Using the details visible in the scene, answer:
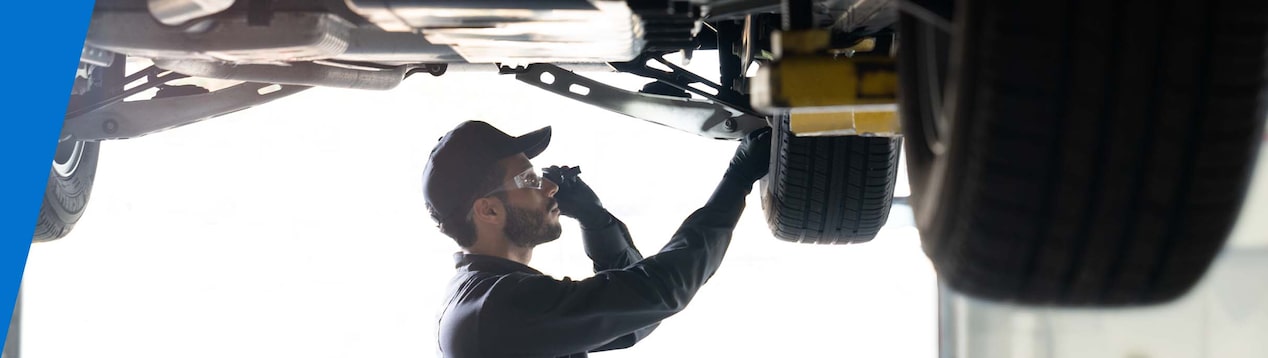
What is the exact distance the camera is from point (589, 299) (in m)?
1.47

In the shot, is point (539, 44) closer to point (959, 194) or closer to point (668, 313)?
point (668, 313)

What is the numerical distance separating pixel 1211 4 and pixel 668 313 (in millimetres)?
1031

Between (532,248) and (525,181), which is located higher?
(525,181)

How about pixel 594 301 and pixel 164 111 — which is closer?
pixel 594 301

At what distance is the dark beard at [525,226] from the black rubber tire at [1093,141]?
1.14 meters

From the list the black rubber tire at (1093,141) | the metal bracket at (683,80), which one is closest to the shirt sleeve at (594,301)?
the metal bracket at (683,80)

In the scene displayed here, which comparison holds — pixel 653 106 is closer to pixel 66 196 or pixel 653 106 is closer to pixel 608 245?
pixel 608 245

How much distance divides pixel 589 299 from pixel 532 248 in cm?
37

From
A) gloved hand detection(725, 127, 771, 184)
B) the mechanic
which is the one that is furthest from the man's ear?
gloved hand detection(725, 127, 771, 184)

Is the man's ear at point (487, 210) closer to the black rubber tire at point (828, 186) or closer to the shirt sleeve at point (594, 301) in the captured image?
the shirt sleeve at point (594, 301)

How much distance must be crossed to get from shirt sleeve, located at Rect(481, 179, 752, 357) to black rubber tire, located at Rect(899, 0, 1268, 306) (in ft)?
2.67

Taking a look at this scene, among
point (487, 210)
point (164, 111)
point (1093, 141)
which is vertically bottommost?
point (487, 210)

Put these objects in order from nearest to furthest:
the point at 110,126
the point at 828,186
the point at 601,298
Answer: the point at 601,298
the point at 828,186
the point at 110,126

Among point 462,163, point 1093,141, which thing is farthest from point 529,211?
point 1093,141
